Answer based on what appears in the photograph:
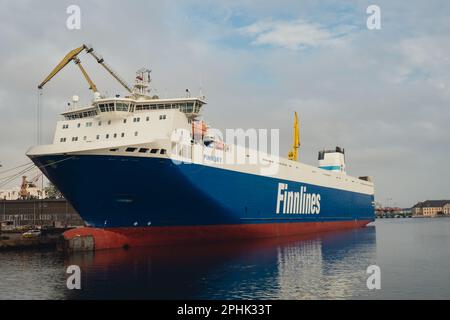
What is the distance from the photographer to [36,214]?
5347cm

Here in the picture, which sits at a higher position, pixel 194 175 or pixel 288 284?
pixel 194 175

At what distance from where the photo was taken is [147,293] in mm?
17219

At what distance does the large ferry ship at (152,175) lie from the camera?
1085 inches

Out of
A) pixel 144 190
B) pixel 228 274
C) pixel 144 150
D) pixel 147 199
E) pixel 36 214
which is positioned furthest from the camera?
pixel 36 214

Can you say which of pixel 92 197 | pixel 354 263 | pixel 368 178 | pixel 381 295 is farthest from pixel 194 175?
pixel 368 178

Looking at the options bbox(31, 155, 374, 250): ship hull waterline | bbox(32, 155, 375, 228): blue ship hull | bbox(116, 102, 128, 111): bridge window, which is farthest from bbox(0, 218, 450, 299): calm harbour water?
bbox(116, 102, 128, 111): bridge window

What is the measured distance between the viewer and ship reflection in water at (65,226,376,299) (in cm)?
1744

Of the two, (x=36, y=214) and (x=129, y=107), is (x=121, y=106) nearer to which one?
(x=129, y=107)

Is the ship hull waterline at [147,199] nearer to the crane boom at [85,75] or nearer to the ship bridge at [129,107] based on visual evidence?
the ship bridge at [129,107]

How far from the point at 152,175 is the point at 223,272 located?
28.9 ft

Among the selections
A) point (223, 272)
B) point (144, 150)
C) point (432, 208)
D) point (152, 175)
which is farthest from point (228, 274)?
point (432, 208)
